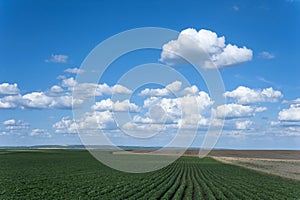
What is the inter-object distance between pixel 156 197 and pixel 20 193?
927 centimetres

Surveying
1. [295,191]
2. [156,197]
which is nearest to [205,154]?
[295,191]

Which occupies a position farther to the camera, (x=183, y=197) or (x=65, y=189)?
(x=65, y=189)

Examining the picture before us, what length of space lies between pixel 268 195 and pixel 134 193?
392 inches

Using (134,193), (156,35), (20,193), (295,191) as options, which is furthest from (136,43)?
(295,191)

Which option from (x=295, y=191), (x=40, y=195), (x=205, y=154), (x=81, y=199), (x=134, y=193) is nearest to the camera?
(x=81, y=199)

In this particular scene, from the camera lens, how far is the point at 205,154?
471 ft

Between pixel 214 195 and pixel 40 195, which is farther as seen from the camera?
pixel 214 195

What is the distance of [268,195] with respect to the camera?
30.2 meters

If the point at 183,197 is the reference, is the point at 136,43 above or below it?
above

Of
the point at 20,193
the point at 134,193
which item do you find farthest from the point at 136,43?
the point at 20,193

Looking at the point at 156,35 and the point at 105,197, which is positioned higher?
the point at 156,35

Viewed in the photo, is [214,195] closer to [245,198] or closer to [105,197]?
[245,198]

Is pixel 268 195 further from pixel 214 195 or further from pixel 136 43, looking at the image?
pixel 136 43

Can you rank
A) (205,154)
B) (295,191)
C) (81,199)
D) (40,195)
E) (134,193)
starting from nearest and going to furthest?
(81,199), (40,195), (134,193), (295,191), (205,154)
